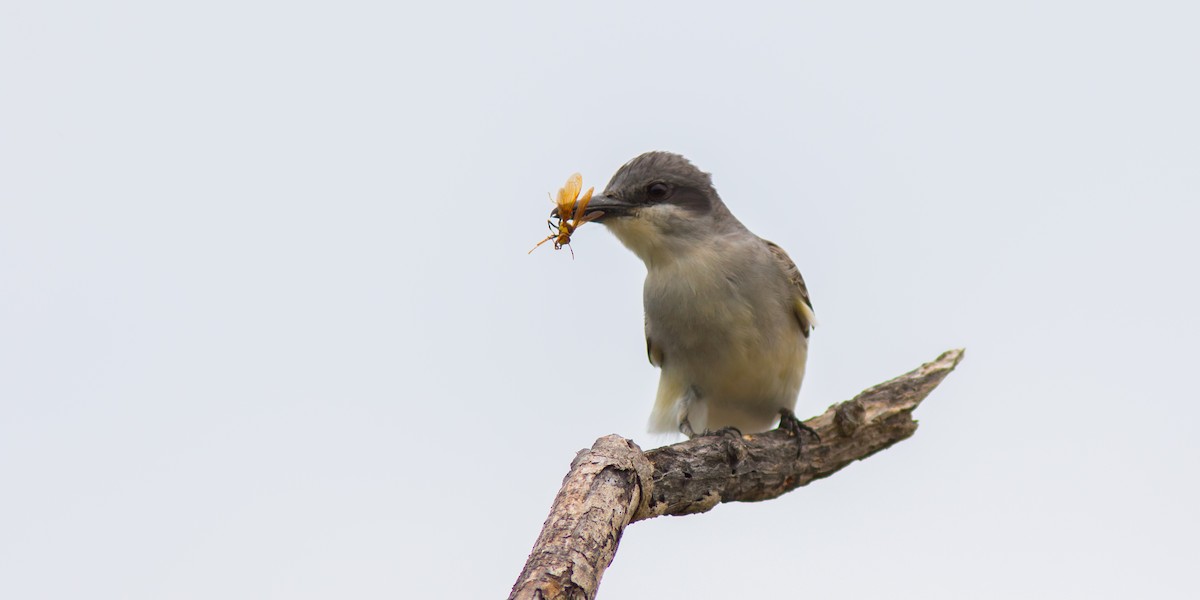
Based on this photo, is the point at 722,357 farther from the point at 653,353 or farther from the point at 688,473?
the point at 688,473

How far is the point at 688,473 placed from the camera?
22.1ft

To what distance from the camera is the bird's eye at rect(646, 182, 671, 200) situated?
8156mm

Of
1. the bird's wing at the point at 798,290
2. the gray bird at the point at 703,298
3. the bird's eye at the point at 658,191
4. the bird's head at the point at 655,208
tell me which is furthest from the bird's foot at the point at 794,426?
the bird's eye at the point at 658,191

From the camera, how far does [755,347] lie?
26.4 ft

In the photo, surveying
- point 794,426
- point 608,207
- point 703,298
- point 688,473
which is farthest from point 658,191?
point 688,473

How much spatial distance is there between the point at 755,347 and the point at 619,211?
1.29 m

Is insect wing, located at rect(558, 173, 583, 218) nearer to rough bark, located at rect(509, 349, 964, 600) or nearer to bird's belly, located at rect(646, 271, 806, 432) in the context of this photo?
bird's belly, located at rect(646, 271, 806, 432)

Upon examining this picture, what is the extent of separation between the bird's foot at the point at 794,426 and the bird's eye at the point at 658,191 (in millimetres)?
1726

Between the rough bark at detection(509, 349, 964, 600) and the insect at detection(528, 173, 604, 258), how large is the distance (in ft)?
5.68

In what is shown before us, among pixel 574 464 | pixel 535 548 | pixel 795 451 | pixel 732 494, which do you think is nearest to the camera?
pixel 535 548

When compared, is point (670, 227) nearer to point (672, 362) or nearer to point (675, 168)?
point (675, 168)

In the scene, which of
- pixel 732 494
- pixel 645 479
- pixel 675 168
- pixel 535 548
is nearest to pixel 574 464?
pixel 645 479

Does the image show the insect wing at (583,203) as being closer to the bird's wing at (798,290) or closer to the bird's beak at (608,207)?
the bird's beak at (608,207)

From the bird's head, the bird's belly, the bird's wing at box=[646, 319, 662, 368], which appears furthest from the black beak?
the bird's wing at box=[646, 319, 662, 368]
